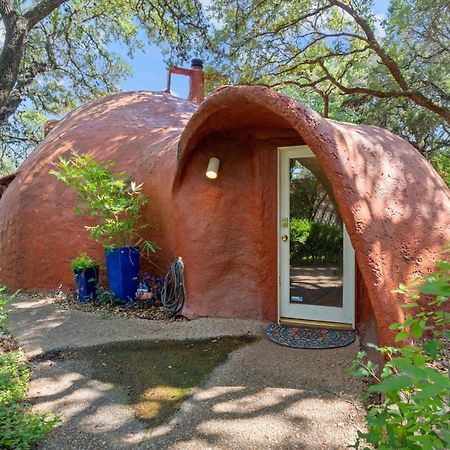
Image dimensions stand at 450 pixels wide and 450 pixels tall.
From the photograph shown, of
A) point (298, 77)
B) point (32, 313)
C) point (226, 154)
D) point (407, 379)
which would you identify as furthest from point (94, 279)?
point (298, 77)

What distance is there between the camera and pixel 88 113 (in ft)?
25.0

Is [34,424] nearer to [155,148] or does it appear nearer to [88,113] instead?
[155,148]

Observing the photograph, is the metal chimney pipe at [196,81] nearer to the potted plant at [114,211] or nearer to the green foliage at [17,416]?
the potted plant at [114,211]

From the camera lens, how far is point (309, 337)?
14.1ft

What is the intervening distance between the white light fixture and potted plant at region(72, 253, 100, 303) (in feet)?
7.98

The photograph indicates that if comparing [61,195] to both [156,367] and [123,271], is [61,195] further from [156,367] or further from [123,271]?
[156,367]

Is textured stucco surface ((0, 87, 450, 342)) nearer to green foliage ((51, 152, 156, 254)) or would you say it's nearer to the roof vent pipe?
green foliage ((51, 152, 156, 254))

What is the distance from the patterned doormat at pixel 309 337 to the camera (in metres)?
4.07

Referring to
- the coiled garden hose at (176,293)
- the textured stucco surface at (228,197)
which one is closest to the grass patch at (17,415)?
the coiled garden hose at (176,293)

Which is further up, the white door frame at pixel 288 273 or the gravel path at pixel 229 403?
the white door frame at pixel 288 273

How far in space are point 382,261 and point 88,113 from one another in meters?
6.59

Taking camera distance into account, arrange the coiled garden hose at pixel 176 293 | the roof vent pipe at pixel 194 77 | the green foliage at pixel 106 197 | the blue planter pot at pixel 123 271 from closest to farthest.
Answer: the coiled garden hose at pixel 176 293
the green foliage at pixel 106 197
the blue planter pot at pixel 123 271
the roof vent pipe at pixel 194 77

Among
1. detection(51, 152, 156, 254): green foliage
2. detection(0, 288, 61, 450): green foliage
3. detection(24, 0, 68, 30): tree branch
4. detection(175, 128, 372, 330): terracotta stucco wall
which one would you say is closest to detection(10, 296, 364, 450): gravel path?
detection(0, 288, 61, 450): green foliage

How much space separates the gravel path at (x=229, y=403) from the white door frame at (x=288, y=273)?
662 millimetres
